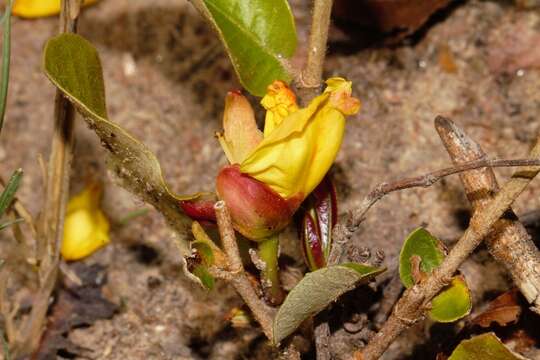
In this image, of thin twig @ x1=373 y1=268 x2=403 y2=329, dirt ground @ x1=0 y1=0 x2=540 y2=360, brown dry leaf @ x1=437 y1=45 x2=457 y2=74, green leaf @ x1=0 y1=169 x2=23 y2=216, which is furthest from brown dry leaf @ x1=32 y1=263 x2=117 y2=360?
brown dry leaf @ x1=437 y1=45 x2=457 y2=74

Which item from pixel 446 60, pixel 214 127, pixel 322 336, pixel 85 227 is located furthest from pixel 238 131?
pixel 446 60

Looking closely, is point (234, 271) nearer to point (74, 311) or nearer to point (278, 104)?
point (278, 104)

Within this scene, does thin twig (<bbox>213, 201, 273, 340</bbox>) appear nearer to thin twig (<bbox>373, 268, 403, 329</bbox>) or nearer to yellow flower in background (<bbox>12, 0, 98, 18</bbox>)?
thin twig (<bbox>373, 268, 403, 329</bbox>)

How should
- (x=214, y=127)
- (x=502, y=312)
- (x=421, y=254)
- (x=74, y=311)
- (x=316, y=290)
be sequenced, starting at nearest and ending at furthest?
(x=316, y=290) → (x=421, y=254) → (x=502, y=312) → (x=74, y=311) → (x=214, y=127)

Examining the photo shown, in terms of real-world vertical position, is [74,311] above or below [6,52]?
below

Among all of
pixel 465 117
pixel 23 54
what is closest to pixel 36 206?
pixel 23 54

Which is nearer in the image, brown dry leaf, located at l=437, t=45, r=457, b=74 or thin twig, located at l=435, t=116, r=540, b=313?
thin twig, located at l=435, t=116, r=540, b=313
